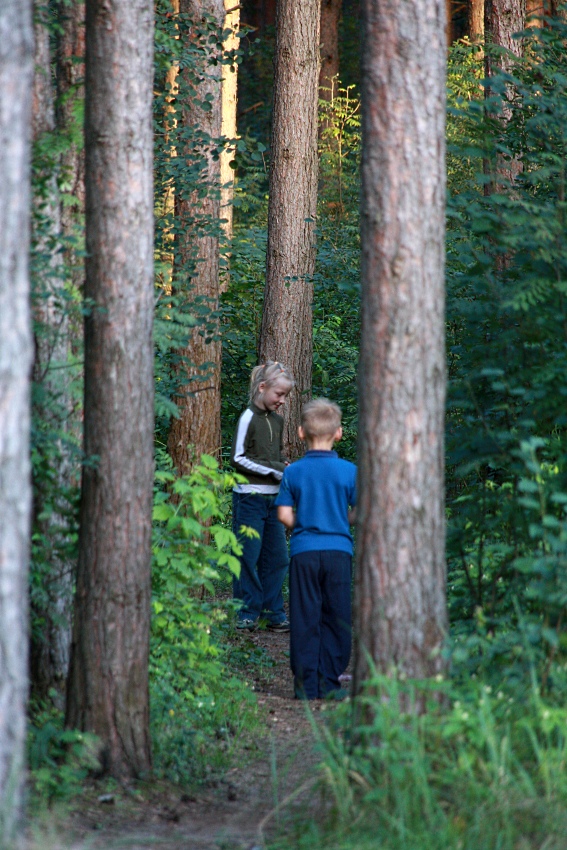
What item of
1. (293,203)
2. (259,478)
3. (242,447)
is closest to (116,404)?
(242,447)

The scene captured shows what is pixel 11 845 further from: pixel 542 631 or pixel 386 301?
pixel 386 301

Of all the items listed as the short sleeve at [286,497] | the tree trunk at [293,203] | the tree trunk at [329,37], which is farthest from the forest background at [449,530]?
the tree trunk at [329,37]

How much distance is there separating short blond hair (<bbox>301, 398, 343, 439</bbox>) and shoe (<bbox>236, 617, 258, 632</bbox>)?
2591 mm

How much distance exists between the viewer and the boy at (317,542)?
635 cm

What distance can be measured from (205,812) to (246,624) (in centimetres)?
393

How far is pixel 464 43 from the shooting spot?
19047 mm

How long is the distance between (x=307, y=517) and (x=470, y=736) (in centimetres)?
280

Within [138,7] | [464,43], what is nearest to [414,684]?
[138,7]

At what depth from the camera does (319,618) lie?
6523mm

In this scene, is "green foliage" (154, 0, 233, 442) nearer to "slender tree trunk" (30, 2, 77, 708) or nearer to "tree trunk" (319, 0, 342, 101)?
"slender tree trunk" (30, 2, 77, 708)

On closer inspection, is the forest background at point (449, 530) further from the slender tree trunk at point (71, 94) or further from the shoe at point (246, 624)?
the shoe at point (246, 624)

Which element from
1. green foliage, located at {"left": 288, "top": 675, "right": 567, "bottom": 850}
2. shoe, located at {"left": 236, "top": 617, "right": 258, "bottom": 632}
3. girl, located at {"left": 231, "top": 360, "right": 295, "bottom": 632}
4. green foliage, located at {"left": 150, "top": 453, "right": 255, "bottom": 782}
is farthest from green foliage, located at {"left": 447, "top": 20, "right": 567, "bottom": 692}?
shoe, located at {"left": 236, "top": 617, "right": 258, "bottom": 632}

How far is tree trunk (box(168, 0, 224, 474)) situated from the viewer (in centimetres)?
812

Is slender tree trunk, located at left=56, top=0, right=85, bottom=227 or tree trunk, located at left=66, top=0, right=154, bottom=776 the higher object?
slender tree trunk, located at left=56, top=0, right=85, bottom=227
